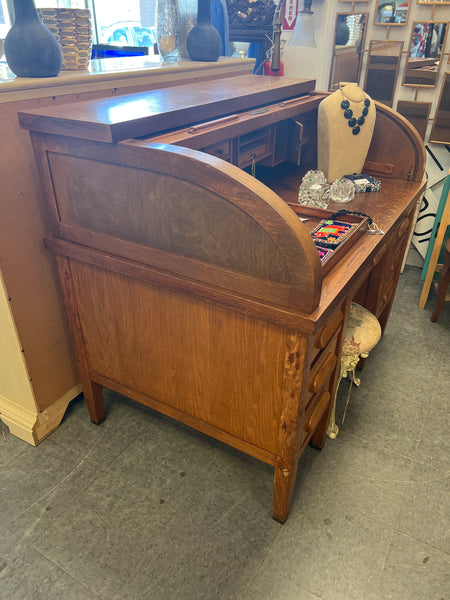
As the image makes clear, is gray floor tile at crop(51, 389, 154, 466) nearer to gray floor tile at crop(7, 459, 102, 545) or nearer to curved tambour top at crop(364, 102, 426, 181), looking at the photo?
gray floor tile at crop(7, 459, 102, 545)

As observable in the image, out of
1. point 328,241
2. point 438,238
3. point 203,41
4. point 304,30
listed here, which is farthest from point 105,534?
point 304,30

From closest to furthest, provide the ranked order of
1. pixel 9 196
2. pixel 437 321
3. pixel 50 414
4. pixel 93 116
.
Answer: pixel 93 116 < pixel 9 196 < pixel 50 414 < pixel 437 321

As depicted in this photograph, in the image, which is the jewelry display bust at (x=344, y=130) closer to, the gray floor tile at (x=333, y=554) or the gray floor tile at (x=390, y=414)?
the gray floor tile at (x=390, y=414)

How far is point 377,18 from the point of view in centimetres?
256

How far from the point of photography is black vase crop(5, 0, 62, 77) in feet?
4.12

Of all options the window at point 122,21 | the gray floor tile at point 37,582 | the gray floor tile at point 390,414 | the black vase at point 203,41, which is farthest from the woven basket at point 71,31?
the window at point 122,21

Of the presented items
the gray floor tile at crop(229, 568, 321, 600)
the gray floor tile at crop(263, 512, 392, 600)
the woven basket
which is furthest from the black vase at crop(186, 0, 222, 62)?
the gray floor tile at crop(229, 568, 321, 600)

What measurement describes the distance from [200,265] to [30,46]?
2.72 feet

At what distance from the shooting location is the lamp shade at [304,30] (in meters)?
2.58

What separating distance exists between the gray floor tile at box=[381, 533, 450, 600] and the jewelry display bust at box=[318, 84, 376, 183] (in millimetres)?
1371

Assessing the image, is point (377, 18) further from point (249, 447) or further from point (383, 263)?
point (249, 447)

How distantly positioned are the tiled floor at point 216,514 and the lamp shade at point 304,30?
6.83ft

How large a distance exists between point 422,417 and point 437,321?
85 cm

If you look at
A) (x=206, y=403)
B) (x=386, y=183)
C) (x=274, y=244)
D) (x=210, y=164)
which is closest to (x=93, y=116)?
(x=210, y=164)
